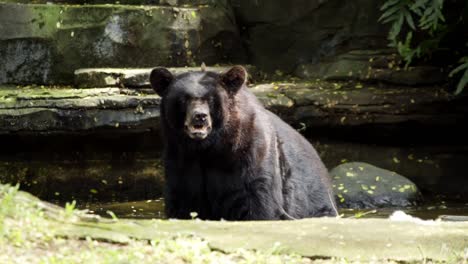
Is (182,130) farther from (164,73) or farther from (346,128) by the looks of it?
(346,128)

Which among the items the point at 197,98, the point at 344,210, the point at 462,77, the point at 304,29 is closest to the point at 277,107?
the point at 344,210

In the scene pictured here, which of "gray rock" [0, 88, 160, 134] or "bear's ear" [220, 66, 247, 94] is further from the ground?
"bear's ear" [220, 66, 247, 94]

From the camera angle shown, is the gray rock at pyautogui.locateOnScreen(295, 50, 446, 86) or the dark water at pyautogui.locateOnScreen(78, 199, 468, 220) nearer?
the dark water at pyautogui.locateOnScreen(78, 199, 468, 220)

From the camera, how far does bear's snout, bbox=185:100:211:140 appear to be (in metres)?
8.59

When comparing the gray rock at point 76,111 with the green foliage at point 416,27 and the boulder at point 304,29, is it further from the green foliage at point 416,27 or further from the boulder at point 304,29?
the green foliage at point 416,27

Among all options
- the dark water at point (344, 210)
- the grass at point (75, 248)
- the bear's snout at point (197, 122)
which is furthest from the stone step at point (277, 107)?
the grass at point (75, 248)

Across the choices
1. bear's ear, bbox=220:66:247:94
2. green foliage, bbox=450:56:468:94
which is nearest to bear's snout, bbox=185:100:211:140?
bear's ear, bbox=220:66:247:94

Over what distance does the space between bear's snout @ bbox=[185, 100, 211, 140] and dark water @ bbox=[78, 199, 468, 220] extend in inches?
103

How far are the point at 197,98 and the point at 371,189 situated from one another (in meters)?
4.64

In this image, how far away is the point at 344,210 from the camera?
12.3 metres

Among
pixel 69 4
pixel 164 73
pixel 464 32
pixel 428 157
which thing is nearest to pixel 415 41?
pixel 464 32

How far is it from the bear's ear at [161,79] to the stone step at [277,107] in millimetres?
3694

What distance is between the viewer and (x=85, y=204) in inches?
493

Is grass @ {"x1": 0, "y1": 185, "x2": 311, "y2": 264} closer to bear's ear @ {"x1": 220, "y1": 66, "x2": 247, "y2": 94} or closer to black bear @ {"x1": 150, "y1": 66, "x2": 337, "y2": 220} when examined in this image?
black bear @ {"x1": 150, "y1": 66, "x2": 337, "y2": 220}
